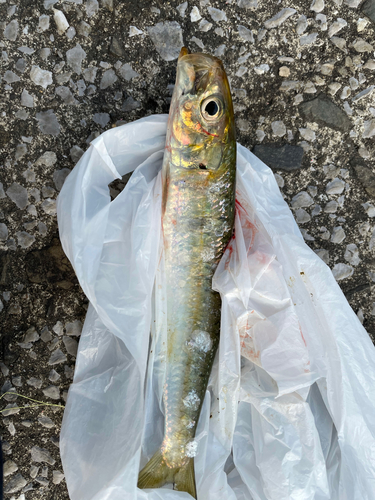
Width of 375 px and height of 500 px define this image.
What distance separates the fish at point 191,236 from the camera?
121cm

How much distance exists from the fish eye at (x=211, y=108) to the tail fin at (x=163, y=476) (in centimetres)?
128

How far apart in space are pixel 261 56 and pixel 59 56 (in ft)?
2.84

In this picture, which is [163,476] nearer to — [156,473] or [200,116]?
[156,473]

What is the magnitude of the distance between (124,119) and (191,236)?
62 centimetres

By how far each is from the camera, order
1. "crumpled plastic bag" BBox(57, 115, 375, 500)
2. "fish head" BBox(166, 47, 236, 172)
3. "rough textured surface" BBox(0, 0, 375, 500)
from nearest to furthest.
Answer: "fish head" BBox(166, 47, 236, 172) → "crumpled plastic bag" BBox(57, 115, 375, 500) → "rough textured surface" BBox(0, 0, 375, 500)

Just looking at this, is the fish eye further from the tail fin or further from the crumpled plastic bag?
the tail fin

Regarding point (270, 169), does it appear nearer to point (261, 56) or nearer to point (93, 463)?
point (261, 56)

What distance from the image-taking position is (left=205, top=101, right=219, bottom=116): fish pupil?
3.97ft

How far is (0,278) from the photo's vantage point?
59.2 inches

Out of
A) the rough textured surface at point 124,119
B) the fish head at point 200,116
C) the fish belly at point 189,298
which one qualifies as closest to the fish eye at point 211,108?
the fish head at point 200,116

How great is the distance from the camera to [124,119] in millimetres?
1488

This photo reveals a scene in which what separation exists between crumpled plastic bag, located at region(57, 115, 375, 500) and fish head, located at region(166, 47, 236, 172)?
188 mm

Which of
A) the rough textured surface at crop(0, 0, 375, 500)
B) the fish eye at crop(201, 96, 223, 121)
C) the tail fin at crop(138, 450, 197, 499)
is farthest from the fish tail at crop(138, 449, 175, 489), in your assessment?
the fish eye at crop(201, 96, 223, 121)

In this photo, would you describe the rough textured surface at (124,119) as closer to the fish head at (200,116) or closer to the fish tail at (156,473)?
the fish head at (200,116)
